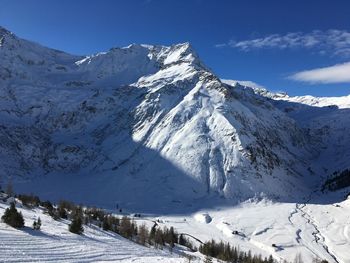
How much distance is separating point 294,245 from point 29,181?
106 m

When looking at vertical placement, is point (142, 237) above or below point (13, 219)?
below

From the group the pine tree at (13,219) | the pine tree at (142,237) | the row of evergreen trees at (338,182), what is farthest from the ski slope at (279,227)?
the pine tree at (13,219)

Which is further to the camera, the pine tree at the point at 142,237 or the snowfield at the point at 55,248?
the pine tree at the point at 142,237

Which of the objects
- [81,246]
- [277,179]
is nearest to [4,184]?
[277,179]

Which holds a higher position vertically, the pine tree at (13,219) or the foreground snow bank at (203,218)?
the pine tree at (13,219)

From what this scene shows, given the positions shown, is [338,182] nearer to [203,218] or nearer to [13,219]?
[203,218]

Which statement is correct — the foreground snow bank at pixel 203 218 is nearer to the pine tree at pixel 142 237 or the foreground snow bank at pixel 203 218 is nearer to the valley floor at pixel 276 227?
the valley floor at pixel 276 227

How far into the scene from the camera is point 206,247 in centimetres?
9050

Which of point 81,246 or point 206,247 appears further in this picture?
point 206,247

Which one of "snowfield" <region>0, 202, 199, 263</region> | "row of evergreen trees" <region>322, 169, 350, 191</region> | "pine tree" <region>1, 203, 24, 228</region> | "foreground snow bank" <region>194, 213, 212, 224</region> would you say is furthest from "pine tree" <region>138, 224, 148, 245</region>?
"row of evergreen trees" <region>322, 169, 350, 191</region>

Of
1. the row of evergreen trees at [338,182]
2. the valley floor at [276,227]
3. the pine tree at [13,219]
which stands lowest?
the valley floor at [276,227]

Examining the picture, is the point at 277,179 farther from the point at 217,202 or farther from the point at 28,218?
the point at 28,218

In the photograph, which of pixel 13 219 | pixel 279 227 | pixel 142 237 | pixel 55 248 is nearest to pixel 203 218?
pixel 279 227

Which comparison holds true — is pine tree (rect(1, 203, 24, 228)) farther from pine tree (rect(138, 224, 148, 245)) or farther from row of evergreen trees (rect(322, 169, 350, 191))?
row of evergreen trees (rect(322, 169, 350, 191))
